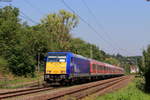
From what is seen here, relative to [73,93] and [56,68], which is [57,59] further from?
[73,93]

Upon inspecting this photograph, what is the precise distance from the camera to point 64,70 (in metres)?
25.2

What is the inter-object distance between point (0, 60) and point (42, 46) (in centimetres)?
1588

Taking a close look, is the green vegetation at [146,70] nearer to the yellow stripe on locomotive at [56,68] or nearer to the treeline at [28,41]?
the yellow stripe on locomotive at [56,68]

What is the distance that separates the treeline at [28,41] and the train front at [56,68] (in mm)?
9596

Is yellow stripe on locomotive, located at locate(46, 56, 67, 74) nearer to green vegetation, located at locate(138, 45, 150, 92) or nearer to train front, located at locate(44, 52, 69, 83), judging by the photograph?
train front, located at locate(44, 52, 69, 83)

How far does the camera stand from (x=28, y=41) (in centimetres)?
4634

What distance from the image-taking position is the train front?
25.2 metres

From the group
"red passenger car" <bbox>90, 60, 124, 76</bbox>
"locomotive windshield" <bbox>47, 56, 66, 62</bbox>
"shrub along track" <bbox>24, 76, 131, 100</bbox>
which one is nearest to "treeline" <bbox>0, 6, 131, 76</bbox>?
"red passenger car" <bbox>90, 60, 124, 76</bbox>

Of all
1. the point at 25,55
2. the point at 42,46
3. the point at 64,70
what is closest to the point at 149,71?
the point at 64,70

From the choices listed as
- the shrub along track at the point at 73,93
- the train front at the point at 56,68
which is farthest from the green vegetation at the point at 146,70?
the train front at the point at 56,68

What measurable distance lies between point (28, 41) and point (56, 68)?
2202cm

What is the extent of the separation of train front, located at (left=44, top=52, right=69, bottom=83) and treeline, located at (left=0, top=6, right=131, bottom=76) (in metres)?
9.60

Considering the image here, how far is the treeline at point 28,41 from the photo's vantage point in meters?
34.8

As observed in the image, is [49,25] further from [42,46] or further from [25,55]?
[25,55]
